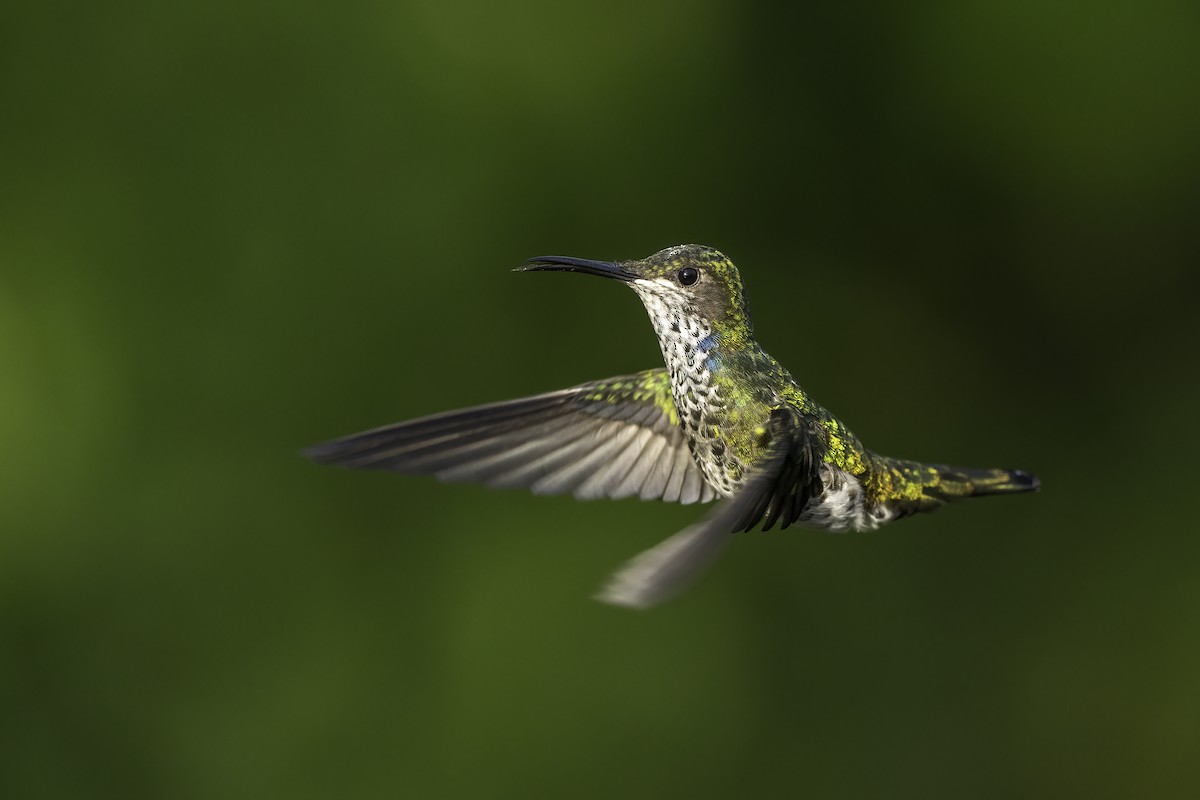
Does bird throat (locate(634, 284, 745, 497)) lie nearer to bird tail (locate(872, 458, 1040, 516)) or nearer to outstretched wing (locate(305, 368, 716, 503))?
outstretched wing (locate(305, 368, 716, 503))

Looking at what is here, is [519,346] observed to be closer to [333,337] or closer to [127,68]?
[333,337]

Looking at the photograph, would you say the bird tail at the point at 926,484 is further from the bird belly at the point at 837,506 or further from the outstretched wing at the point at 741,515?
the outstretched wing at the point at 741,515

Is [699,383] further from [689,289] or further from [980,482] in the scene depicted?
[980,482]

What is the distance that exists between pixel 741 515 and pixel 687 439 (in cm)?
60

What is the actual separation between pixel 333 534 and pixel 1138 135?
2.90 metres

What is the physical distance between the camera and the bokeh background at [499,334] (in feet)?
12.7

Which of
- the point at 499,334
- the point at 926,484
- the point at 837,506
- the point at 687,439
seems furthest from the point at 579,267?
the point at 499,334

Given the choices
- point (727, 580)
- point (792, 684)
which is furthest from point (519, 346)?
point (792, 684)

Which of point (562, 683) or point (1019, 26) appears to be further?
point (1019, 26)

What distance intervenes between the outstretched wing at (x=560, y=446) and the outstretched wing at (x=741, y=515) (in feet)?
1.09

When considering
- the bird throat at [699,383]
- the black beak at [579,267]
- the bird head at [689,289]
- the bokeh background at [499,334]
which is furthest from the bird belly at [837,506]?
the bokeh background at [499,334]

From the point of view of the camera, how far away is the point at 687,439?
207 cm

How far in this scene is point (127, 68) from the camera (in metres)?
3.97

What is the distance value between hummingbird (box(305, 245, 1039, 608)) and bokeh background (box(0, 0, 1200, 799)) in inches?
67.5
